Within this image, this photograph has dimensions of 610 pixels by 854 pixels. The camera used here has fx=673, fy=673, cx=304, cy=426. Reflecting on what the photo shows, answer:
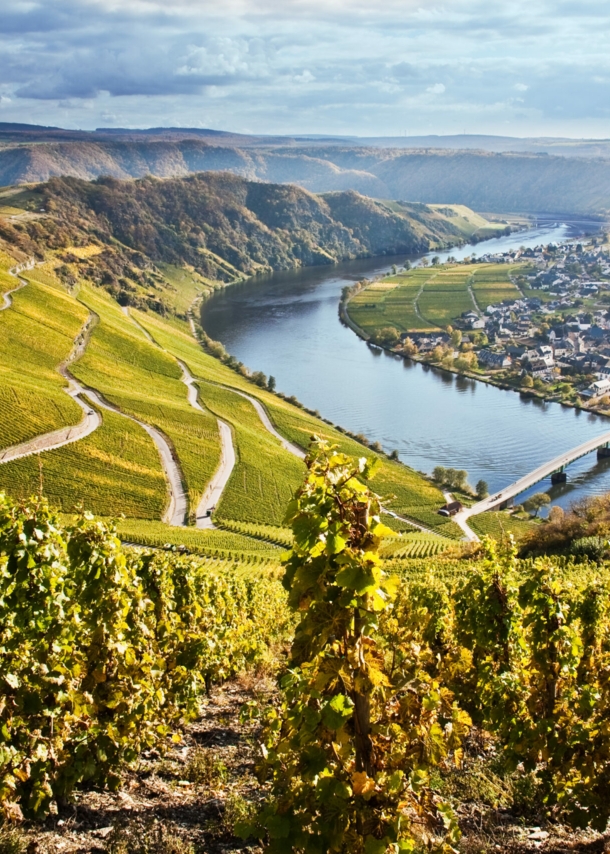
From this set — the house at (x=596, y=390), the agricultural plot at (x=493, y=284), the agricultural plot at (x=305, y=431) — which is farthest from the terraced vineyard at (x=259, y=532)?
the agricultural plot at (x=493, y=284)

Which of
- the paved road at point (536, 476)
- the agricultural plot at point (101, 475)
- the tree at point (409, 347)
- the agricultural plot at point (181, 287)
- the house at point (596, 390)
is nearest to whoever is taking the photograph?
the agricultural plot at point (101, 475)

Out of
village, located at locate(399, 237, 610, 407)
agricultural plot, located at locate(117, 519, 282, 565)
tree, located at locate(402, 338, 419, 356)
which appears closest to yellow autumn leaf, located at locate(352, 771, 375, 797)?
agricultural plot, located at locate(117, 519, 282, 565)

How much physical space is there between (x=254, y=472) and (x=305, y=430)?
16198 millimetres

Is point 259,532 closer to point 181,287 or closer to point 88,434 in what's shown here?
point 88,434

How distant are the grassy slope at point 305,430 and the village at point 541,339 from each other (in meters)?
32.6

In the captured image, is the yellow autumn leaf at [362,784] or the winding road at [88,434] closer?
the yellow autumn leaf at [362,784]

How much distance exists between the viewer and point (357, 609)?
17.0ft

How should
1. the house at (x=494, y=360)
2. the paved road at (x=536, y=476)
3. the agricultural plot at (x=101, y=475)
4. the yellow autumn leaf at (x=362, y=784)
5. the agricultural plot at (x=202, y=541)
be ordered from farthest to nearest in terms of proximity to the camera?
the house at (x=494, y=360) → the paved road at (x=536, y=476) → the agricultural plot at (x=101, y=475) → the agricultural plot at (x=202, y=541) → the yellow autumn leaf at (x=362, y=784)

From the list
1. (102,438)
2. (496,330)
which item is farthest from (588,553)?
(496,330)

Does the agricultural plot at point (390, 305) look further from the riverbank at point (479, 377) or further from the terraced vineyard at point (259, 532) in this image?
the terraced vineyard at point (259, 532)

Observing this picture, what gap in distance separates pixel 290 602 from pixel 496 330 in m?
122

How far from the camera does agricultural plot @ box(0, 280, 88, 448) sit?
5275 cm

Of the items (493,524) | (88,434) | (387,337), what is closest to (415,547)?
(493,524)

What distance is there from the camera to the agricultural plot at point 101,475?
4509 centimetres
